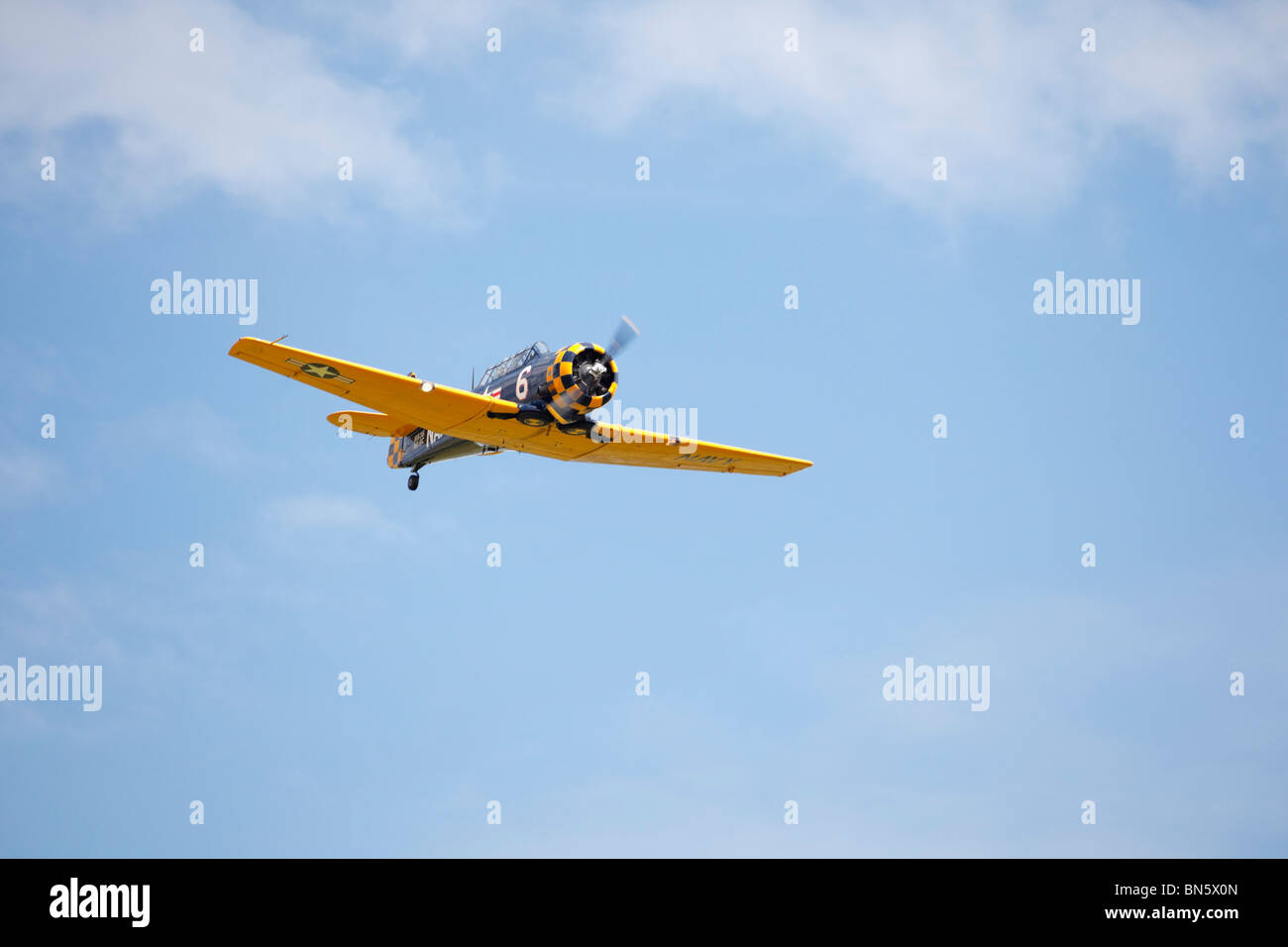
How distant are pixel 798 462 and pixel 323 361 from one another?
1440 cm

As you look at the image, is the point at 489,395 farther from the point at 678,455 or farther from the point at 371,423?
the point at 678,455

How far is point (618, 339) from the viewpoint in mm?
31312

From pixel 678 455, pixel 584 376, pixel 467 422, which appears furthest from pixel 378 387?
pixel 678 455

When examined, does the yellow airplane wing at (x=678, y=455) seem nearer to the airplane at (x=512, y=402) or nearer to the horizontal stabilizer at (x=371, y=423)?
the airplane at (x=512, y=402)

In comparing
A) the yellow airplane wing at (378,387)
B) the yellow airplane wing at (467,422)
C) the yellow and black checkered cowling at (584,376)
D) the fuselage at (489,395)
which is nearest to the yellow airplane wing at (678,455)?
the yellow airplane wing at (467,422)

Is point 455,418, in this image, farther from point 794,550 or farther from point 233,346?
point 794,550

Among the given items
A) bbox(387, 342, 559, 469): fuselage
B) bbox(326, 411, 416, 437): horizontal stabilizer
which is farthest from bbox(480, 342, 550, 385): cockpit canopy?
bbox(326, 411, 416, 437): horizontal stabilizer

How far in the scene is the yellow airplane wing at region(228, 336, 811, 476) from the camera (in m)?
30.4

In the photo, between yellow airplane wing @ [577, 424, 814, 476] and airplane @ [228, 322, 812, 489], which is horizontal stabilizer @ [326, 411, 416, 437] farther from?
yellow airplane wing @ [577, 424, 814, 476]

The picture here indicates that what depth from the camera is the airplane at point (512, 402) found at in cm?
3075

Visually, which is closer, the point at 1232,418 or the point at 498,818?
the point at 498,818

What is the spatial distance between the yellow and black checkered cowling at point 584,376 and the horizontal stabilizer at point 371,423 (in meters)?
6.25
